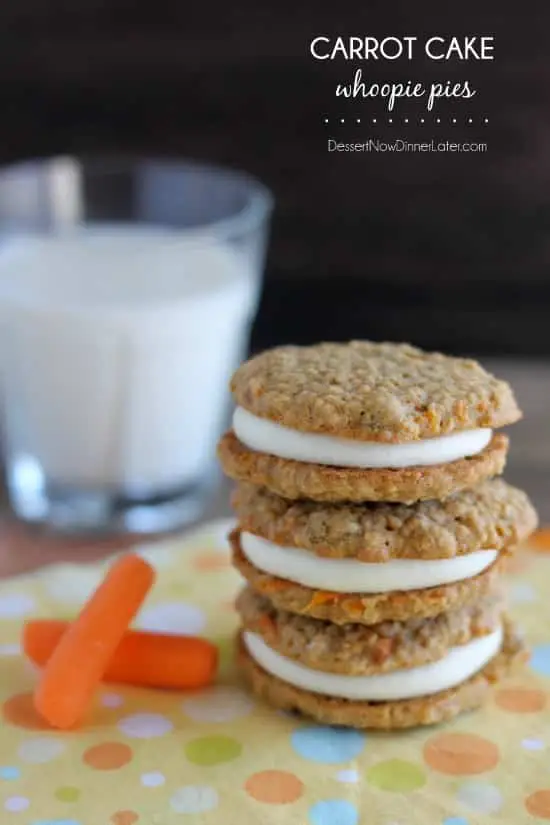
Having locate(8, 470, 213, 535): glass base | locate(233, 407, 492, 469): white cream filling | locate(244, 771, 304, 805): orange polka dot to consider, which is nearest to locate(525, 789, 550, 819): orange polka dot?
locate(244, 771, 304, 805): orange polka dot

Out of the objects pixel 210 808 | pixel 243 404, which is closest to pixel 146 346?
pixel 243 404

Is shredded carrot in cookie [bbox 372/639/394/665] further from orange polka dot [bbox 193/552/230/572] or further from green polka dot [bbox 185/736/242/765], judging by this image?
orange polka dot [bbox 193/552/230/572]

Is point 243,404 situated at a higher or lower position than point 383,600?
higher

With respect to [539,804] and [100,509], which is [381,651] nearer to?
[539,804]

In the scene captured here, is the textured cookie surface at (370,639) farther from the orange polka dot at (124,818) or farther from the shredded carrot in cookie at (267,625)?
the orange polka dot at (124,818)

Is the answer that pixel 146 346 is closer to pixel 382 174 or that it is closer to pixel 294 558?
pixel 294 558

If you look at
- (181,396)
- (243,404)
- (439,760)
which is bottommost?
(439,760)

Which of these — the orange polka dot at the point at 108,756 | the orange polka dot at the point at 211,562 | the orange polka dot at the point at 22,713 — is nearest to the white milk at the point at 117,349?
the orange polka dot at the point at 211,562
